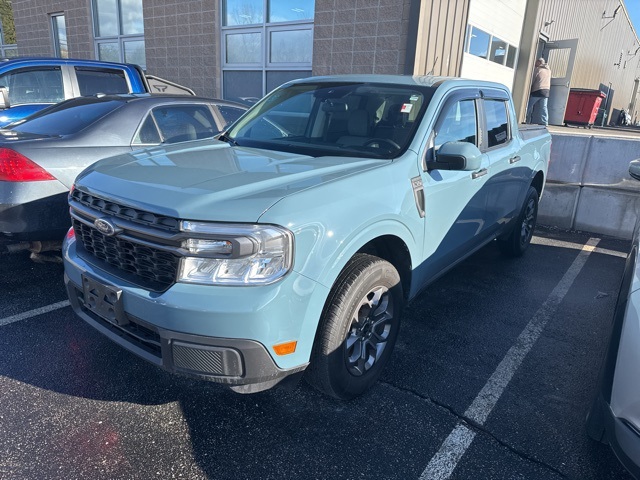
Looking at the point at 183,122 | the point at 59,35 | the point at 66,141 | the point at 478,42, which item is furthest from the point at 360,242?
the point at 59,35

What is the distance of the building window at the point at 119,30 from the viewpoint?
1360 cm

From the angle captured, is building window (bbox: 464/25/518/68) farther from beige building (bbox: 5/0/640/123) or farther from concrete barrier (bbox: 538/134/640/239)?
concrete barrier (bbox: 538/134/640/239)

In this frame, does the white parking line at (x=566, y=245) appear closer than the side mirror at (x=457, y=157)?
No

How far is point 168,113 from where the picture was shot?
4.74 metres

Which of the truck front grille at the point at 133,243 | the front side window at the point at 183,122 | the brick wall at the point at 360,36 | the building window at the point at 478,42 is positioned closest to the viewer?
the truck front grille at the point at 133,243

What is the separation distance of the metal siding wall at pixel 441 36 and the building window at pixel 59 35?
12.9 meters

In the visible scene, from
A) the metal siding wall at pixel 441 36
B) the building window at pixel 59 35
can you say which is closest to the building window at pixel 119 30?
the building window at pixel 59 35

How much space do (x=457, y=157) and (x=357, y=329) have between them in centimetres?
118

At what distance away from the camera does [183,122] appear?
4883 millimetres

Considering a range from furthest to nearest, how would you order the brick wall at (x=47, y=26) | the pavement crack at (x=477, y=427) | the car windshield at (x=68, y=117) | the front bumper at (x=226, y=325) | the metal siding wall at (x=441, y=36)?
the brick wall at (x=47, y=26) < the metal siding wall at (x=441, y=36) < the car windshield at (x=68, y=117) < the pavement crack at (x=477, y=427) < the front bumper at (x=226, y=325)

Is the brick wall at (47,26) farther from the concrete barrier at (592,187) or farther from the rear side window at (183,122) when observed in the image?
the concrete barrier at (592,187)

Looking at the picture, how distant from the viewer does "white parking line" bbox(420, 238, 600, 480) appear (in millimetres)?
2246

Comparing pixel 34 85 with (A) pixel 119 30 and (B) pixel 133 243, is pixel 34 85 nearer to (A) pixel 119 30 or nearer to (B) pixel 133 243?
(B) pixel 133 243

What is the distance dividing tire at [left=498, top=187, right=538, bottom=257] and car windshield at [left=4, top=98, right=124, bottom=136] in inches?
164
